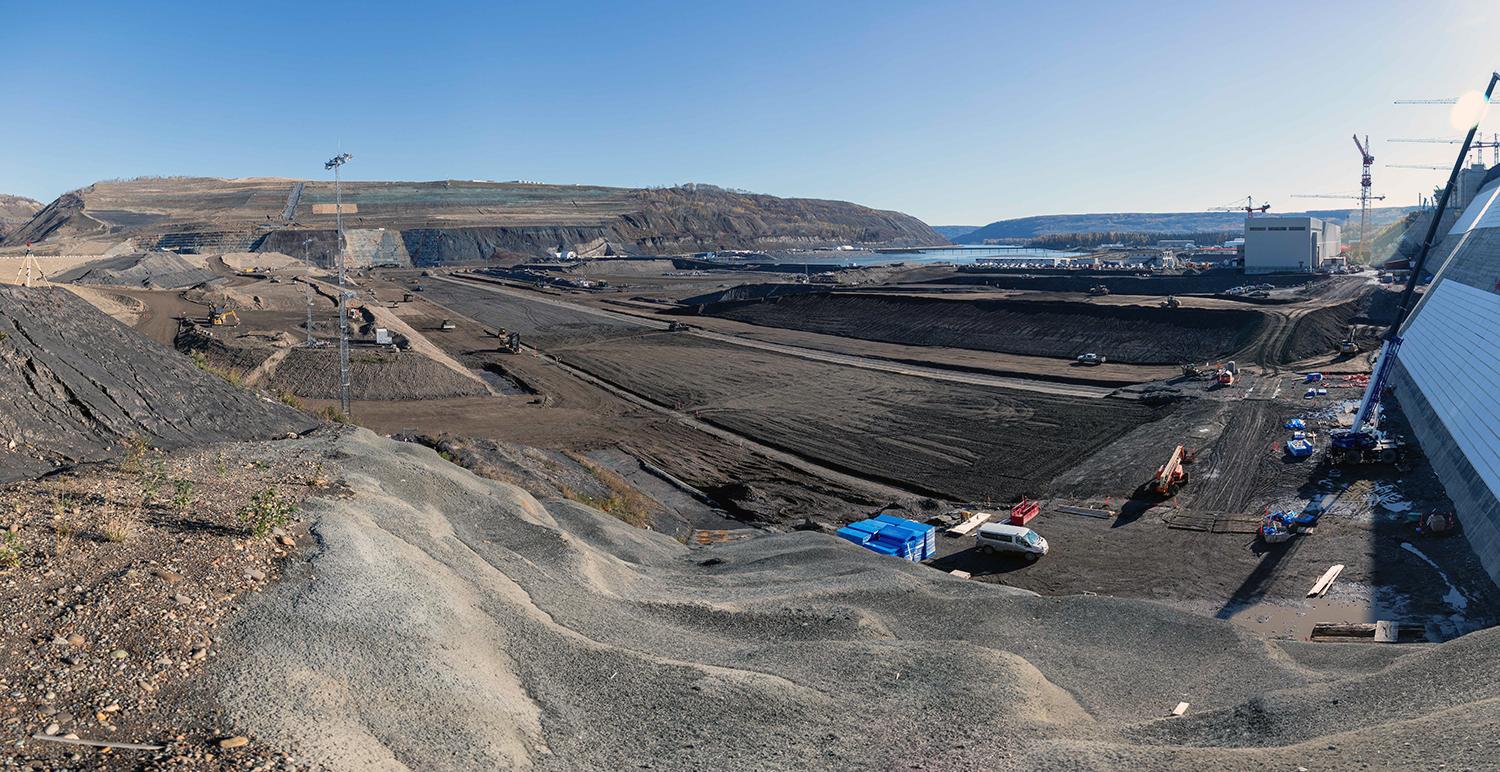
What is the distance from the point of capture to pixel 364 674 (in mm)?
10500

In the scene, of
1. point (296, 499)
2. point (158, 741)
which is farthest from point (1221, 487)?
point (158, 741)

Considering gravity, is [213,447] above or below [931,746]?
above

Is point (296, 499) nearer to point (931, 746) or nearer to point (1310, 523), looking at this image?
point (931, 746)

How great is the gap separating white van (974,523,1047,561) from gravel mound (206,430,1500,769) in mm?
7188

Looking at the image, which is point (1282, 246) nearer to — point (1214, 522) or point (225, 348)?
point (1214, 522)

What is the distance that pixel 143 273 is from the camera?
86.4 m

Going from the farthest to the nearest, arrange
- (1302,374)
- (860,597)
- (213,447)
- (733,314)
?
1. (733,314)
2. (1302,374)
3. (213,447)
4. (860,597)

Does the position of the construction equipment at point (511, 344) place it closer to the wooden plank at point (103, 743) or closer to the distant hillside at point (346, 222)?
the wooden plank at point (103, 743)

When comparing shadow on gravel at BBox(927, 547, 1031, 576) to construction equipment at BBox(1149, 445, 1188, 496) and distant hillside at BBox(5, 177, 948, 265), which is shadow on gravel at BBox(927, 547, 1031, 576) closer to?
construction equipment at BBox(1149, 445, 1188, 496)

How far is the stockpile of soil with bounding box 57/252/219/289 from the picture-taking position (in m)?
82.1

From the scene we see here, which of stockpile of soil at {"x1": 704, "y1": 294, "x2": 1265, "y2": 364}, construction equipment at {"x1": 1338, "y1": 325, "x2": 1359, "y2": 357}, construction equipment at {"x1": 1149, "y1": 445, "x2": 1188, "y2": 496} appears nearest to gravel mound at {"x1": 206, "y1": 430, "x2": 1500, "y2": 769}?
construction equipment at {"x1": 1149, "y1": 445, "x2": 1188, "y2": 496}

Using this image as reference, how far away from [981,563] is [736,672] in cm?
1399

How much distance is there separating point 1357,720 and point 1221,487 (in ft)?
68.9

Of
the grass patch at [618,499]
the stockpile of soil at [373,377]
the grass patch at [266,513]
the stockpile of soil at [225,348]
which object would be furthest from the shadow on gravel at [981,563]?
the stockpile of soil at [225,348]
